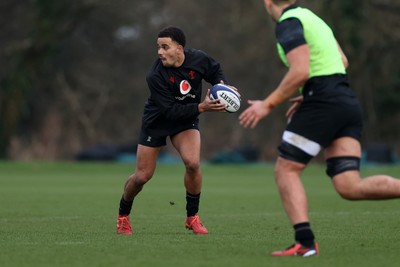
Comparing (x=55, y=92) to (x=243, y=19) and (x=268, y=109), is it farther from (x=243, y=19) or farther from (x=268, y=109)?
(x=268, y=109)

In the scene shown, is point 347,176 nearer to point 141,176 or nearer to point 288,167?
point 288,167

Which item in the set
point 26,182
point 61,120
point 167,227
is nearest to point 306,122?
point 167,227

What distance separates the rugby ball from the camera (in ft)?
32.7

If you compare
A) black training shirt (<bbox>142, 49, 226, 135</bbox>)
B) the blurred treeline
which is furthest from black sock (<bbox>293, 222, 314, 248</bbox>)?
the blurred treeline

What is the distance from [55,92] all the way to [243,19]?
42.1 ft


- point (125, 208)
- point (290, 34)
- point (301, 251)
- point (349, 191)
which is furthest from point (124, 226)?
point (290, 34)

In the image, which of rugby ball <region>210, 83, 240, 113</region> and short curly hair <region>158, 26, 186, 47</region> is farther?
short curly hair <region>158, 26, 186, 47</region>

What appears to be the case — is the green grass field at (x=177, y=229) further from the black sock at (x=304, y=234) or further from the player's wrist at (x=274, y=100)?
the player's wrist at (x=274, y=100)

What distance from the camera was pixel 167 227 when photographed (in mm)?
11812

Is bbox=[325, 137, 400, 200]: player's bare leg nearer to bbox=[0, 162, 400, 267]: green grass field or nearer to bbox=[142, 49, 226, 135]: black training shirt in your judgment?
bbox=[0, 162, 400, 267]: green grass field

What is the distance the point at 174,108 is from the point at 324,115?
8.53ft

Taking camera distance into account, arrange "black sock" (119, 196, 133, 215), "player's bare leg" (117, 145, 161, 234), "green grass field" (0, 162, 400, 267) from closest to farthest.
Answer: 1. "green grass field" (0, 162, 400, 267)
2. "player's bare leg" (117, 145, 161, 234)
3. "black sock" (119, 196, 133, 215)

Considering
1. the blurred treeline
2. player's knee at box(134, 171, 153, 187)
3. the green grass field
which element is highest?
the blurred treeline

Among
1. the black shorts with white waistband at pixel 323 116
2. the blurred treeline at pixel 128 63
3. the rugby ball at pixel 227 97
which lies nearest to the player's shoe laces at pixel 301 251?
the black shorts with white waistband at pixel 323 116
